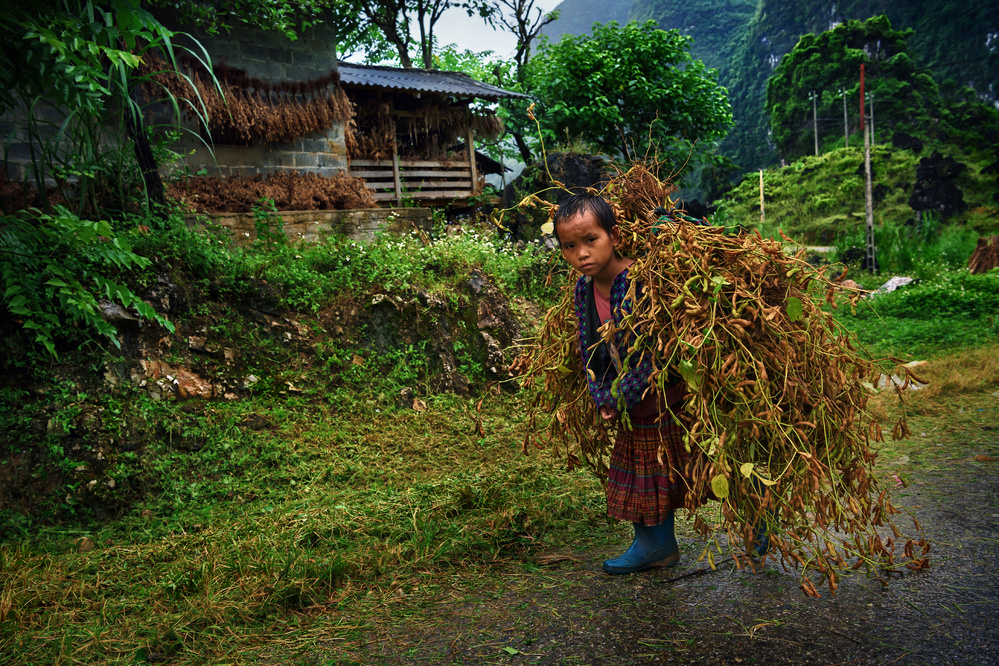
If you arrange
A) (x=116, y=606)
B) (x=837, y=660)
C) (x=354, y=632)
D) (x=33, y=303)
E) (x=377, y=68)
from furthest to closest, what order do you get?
(x=377, y=68), (x=33, y=303), (x=116, y=606), (x=354, y=632), (x=837, y=660)

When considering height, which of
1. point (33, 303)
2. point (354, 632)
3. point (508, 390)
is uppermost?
point (33, 303)

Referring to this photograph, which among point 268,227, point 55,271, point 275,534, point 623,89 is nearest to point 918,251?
point 623,89

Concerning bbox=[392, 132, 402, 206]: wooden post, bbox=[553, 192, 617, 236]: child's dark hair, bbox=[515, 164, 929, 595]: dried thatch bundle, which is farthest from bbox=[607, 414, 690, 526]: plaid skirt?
bbox=[392, 132, 402, 206]: wooden post

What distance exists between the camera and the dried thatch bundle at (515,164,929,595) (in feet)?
7.05

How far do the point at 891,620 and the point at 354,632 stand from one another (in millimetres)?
2028

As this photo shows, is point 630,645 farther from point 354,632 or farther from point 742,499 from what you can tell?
point 354,632

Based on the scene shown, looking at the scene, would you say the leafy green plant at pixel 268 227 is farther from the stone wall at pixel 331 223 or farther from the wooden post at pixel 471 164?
the wooden post at pixel 471 164

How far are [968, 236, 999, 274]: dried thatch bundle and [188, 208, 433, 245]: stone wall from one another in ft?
34.6

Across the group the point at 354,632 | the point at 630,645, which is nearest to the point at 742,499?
the point at 630,645

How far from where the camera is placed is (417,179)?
13242mm

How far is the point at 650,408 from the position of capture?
2590mm

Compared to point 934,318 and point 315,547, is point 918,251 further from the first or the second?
point 315,547

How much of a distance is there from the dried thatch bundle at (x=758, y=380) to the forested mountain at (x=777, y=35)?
1148 inches

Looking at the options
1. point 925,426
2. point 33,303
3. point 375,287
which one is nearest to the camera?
point 33,303
